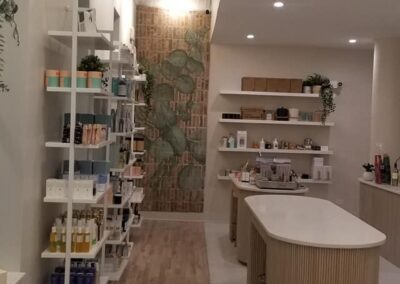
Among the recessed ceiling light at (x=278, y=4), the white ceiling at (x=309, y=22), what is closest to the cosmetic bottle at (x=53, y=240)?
the white ceiling at (x=309, y=22)

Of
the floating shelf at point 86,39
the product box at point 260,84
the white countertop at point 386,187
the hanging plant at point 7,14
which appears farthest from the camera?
the product box at point 260,84

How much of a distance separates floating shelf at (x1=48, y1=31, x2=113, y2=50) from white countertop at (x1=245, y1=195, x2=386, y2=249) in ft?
5.59

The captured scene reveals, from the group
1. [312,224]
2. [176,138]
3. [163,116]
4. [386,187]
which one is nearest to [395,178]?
[386,187]

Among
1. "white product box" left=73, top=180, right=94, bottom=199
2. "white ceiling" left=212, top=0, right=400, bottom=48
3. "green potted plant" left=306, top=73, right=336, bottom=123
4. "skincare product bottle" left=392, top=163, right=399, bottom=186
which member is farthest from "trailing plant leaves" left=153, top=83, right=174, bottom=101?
"white product box" left=73, top=180, right=94, bottom=199

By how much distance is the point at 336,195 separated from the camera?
27.1ft

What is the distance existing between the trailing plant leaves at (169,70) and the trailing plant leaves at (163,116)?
42 cm

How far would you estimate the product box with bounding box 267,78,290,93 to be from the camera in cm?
802

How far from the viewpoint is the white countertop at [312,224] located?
9.71 feet

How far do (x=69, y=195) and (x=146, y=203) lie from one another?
4.84 meters

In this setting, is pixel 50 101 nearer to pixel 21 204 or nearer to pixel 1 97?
pixel 1 97

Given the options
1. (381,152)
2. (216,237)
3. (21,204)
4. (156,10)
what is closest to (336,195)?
(381,152)

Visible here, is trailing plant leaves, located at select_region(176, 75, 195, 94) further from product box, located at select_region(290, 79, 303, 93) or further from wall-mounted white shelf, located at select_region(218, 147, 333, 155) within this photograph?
product box, located at select_region(290, 79, 303, 93)

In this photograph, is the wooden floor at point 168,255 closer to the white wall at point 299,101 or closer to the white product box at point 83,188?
the white wall at point 299,101

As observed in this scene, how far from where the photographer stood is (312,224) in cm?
345
